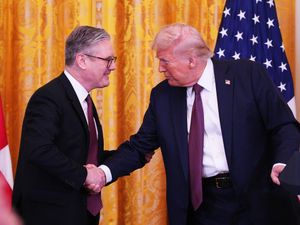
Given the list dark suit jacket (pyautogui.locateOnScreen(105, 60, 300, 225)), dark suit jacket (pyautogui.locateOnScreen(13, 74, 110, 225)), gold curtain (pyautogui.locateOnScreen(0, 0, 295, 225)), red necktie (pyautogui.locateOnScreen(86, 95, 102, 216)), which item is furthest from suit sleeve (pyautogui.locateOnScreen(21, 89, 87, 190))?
gold curtain (pyautogui.locateOnScreen(0, 0, 295, 225))

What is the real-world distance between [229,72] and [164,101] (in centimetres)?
36

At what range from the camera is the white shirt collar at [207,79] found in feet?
7.06

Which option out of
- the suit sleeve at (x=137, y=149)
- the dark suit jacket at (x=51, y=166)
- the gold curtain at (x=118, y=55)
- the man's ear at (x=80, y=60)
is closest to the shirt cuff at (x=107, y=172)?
the suit sleeve at (x=137, y=149)

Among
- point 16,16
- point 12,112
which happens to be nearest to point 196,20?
point 16,16

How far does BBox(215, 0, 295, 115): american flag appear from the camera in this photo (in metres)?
3.31

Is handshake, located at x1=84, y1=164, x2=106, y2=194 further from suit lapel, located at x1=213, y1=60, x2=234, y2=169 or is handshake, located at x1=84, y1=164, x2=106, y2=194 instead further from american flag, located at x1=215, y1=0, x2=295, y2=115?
american flag, located at x1=215, y1=0, x2=295, y2=115

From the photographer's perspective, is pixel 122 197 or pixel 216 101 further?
pixel 122 197

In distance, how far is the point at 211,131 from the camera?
2.09 meters

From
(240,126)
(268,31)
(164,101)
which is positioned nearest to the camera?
(240,126)

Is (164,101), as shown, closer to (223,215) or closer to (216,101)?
(216,101)

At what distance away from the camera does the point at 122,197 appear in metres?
3.62

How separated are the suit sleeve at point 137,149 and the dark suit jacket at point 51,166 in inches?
11.5

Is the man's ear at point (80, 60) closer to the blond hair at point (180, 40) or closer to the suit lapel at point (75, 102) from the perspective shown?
the suit lapel at point (75, 102)

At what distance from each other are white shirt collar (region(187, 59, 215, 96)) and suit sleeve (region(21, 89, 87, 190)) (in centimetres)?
68
